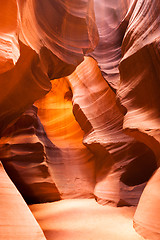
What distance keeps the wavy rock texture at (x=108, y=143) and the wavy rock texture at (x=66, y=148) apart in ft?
1.88

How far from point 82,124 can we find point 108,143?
172cm

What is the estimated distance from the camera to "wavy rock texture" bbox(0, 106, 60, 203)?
698 centimetres

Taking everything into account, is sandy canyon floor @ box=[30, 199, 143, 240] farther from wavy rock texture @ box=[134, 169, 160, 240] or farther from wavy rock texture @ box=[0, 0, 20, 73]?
wavy rock texture @ box=[0, 0, 20, 73]

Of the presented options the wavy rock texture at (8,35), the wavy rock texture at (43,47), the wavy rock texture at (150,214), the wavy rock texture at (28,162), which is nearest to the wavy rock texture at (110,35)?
the wavy rock texture at (43,47)

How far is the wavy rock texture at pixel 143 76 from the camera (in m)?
4.37

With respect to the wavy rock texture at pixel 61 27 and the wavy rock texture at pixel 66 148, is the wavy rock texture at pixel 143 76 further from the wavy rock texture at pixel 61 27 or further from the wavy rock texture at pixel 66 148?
the wavy rock texture at pixel 66 148

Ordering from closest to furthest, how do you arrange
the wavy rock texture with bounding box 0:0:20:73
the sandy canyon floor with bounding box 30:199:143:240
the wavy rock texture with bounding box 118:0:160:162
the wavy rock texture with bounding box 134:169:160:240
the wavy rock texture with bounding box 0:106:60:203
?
the wavy rock texture with bounding box 0:0:20:73 → the wavy rock texture with bounding box 134:169:160:240 → the sandy canyon floor with bounding box 30:199:143:240 → the wavy rock texture with bounding box 118:0:160:162 → the wavy rock texture with bounding box 0:106:60:203

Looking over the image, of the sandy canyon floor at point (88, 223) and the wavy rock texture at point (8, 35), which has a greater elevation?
the wavy rock texture at point (8, 35)

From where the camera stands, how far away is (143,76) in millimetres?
4715

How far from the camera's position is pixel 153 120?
14.4ft

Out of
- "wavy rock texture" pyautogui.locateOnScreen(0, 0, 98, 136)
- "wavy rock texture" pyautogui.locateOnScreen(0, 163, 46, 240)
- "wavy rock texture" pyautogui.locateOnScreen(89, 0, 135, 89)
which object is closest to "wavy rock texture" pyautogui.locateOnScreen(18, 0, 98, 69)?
"wavy rock texture" pyautogui.locateOnScreen(0, 0, 98, 136)

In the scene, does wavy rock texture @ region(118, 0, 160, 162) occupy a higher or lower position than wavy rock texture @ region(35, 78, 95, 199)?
higher

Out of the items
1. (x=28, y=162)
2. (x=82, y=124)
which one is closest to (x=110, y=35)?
(x=82, y=124)

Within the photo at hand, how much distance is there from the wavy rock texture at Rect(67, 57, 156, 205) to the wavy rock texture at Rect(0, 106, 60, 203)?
158 centimetres
